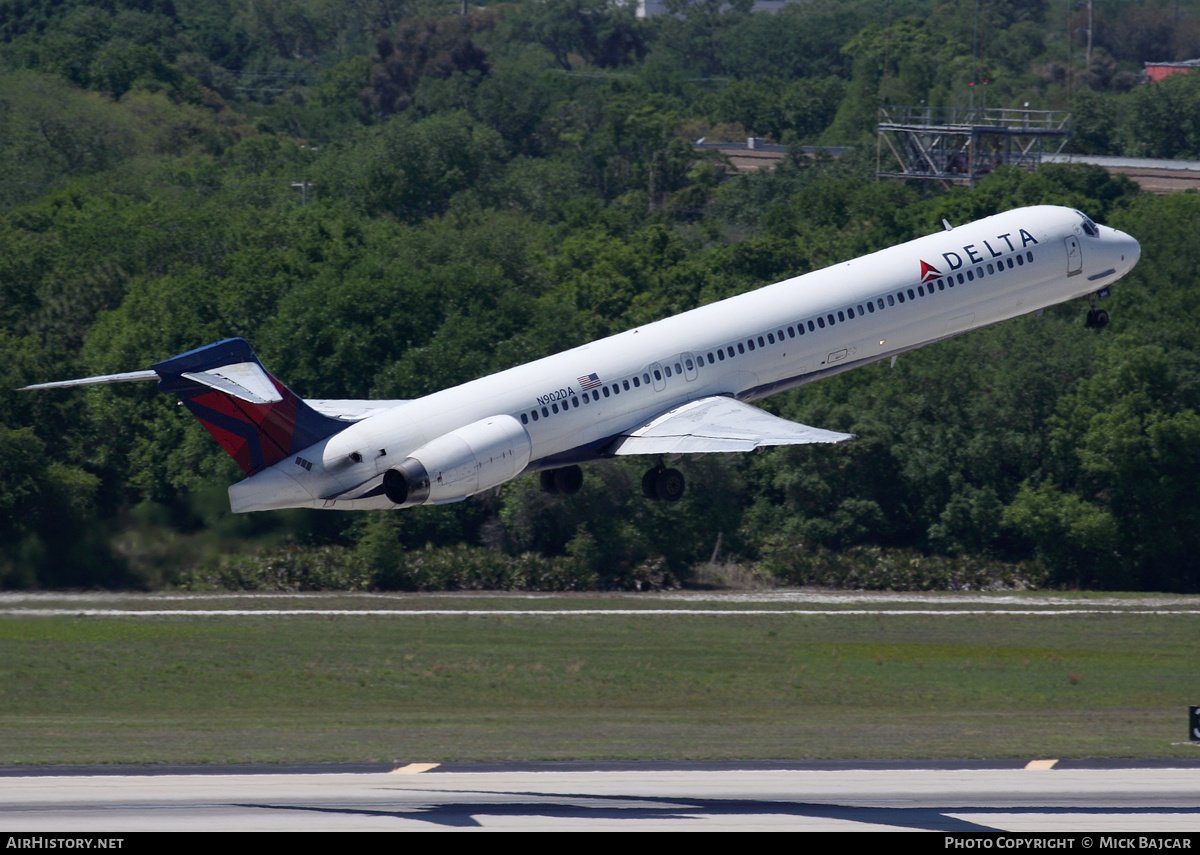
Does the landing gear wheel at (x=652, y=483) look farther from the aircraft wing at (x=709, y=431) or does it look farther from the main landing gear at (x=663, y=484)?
the aircraft wing at (x=709, y=431)

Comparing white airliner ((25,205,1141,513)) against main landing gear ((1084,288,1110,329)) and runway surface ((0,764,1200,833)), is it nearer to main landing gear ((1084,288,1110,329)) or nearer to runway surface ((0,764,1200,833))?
main landing gear ((1084,288,1110,329))

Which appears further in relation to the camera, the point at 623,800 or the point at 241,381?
the point at 623,800

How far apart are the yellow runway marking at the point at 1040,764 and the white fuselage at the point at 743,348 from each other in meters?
11.6

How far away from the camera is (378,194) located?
142 meters

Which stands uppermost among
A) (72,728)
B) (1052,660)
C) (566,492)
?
(566,492)

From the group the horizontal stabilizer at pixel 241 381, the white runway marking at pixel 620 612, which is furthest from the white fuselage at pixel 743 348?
the white runway marking at pixel 620 612

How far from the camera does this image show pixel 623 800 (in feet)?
143

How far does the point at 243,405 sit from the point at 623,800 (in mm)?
12624

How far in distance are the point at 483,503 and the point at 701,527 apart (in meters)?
10.7

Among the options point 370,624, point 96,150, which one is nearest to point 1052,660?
point 370,624

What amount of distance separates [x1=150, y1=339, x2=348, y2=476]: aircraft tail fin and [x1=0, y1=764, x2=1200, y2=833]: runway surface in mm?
7997

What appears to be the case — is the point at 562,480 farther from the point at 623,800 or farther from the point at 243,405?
the point at 243,405

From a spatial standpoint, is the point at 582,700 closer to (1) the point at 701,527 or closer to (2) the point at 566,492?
(2) the point at 566,492

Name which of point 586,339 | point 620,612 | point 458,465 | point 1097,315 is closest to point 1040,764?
point 1097,315
